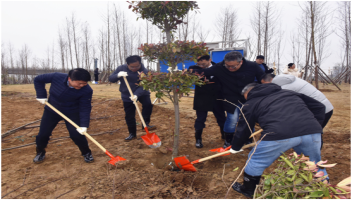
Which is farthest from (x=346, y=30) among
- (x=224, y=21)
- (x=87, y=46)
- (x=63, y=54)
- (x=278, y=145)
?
(x=63, y=54)

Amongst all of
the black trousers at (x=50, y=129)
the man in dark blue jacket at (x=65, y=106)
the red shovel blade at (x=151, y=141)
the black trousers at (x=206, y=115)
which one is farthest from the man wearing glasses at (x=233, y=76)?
the black trousers at (x=50, y=129)

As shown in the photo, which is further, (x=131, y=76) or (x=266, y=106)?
(x=131, y=76)

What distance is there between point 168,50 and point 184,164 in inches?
58.6

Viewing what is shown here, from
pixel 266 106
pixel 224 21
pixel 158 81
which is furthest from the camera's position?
pixel 224 21

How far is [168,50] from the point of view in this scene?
97.7 inches

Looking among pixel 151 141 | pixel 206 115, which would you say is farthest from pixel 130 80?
pixel 206 115

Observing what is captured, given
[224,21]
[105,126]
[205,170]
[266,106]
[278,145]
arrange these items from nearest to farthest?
[278,145] → [266,106] → [205,170] → [105,126] → [224,21]

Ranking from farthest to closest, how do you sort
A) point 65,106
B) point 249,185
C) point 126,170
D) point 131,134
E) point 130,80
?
point 131,134 → point 130,80 → point 65,106 → point 126,170 → point 249,185

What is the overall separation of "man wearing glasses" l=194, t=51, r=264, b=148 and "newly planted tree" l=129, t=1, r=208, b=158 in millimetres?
457

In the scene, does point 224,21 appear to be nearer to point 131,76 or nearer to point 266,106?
point 131,76

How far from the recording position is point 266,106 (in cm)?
191

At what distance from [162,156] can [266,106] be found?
6.12 feet

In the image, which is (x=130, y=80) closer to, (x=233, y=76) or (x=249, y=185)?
(x=233, y=76)

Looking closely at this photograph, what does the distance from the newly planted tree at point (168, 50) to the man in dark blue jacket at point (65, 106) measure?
92 cm
